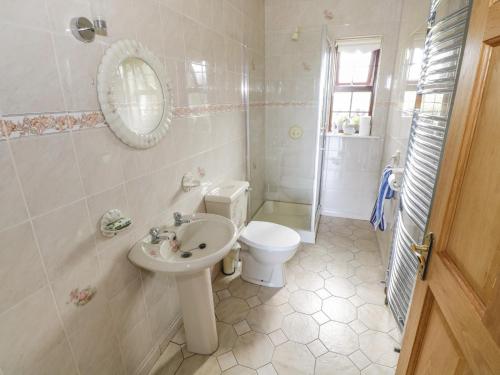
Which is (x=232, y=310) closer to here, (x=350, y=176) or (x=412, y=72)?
(x=350, y=176)

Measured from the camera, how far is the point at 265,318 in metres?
1.98

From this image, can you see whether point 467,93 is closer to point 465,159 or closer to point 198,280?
point 465,159

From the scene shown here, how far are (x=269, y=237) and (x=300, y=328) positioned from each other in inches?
27.8

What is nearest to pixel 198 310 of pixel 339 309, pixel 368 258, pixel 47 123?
pixel 339 309

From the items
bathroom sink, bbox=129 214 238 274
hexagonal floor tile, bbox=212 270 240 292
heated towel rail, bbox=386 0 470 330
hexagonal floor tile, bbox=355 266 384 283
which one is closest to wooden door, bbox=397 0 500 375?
heated towel rail, bbox=386 0 470 330

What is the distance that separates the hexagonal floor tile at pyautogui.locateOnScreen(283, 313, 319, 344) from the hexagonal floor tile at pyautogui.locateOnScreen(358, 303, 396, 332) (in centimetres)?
38

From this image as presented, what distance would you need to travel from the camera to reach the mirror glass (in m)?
1.22

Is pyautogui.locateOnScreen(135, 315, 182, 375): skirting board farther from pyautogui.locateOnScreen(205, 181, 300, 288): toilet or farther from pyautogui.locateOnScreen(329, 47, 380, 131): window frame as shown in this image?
pyautogui.locateOnScreen(329, 47, 380, 131): window frame

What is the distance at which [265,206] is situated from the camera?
351 centimetres

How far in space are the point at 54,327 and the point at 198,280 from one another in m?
0.69

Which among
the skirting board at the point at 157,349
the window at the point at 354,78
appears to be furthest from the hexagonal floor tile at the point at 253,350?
the window at the point at 354,78

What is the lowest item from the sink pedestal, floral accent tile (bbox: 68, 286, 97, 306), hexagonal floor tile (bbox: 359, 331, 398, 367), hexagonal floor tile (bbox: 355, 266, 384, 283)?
hexagonal floor tile (bbox: 359, 331, 398, 367)

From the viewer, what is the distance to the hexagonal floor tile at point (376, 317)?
74.2 inches

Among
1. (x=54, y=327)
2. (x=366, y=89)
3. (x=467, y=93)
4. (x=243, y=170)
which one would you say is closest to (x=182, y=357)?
(x=54, y=327)
